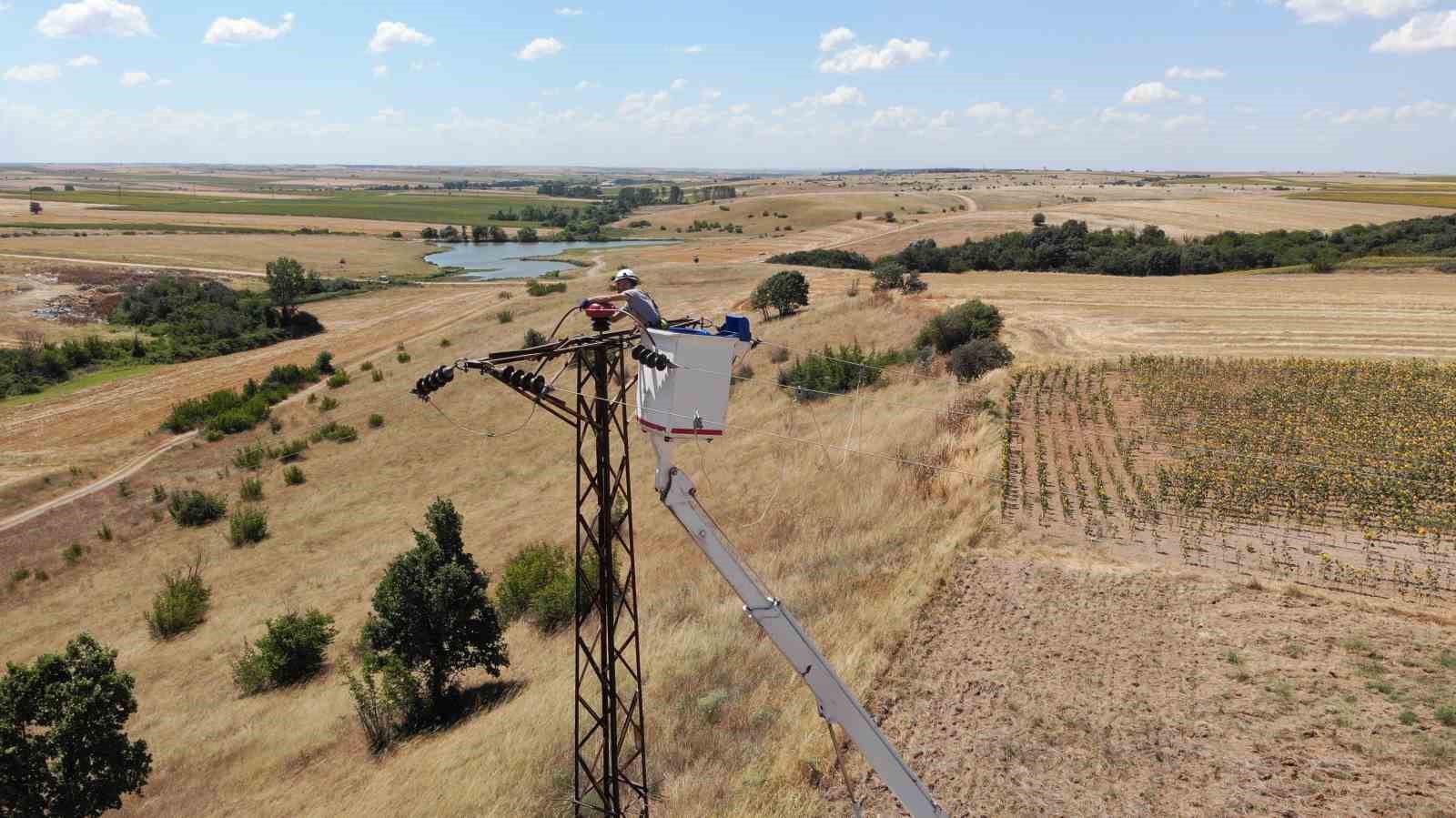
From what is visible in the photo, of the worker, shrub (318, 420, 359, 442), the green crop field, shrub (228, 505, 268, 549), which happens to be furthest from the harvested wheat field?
the green crop field

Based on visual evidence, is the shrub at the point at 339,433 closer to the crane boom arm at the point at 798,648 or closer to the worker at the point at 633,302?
the worker at the point at 633,302

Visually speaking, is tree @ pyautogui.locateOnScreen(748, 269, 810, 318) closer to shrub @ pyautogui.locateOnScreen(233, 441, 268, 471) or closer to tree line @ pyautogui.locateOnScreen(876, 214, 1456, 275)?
tree line @ pyautogui.locateOnScreen(876, 214, 1456, 275)

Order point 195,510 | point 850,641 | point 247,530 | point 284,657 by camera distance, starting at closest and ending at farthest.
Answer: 1. point 850,641
2. point 284,657
3. point 247,530
4. point 195,510

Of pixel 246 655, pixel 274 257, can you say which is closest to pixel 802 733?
pixel 246 655

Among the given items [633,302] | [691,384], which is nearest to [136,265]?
[633,302]

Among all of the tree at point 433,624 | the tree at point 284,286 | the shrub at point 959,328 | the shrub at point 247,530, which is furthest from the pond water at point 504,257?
the tree at point 433,624

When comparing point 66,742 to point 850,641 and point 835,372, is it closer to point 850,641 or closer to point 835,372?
point 850,641

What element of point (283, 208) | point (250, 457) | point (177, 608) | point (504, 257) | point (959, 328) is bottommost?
point (177, 608)
